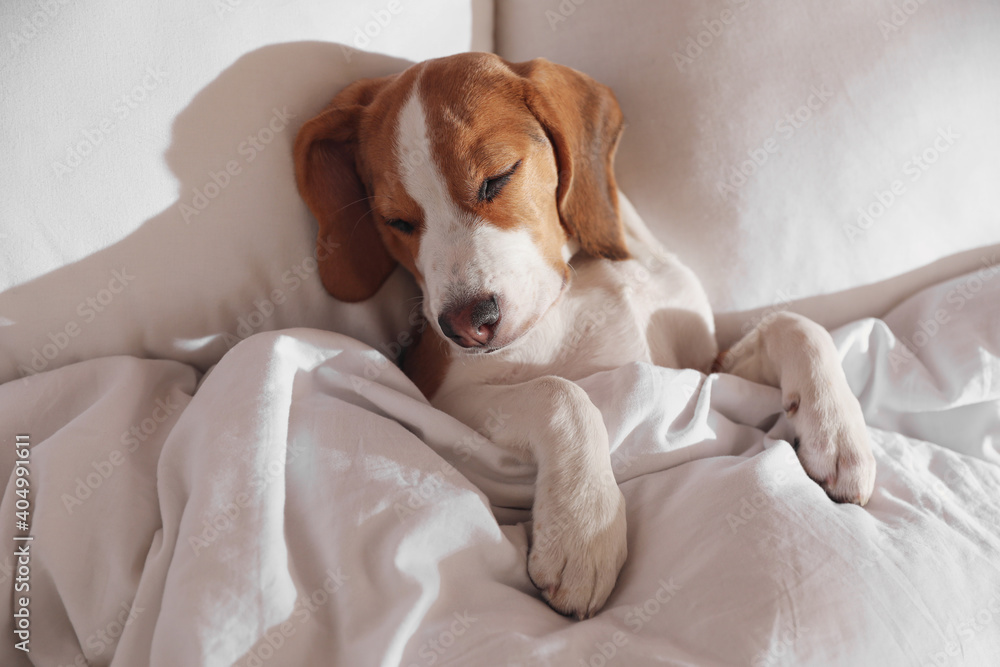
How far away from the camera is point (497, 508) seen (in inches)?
46.0

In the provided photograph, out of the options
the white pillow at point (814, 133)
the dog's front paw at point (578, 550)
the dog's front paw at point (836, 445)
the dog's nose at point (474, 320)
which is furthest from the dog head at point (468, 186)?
the dog's front paw at point (836, 445)

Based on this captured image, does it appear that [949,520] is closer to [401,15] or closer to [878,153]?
[878,153]

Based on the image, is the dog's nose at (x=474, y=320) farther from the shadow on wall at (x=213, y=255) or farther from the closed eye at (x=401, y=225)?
the shadow on wall at (x=213, y=255)

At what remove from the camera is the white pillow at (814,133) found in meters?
1.47

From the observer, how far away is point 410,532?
93cm

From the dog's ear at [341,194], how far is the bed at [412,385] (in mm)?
48

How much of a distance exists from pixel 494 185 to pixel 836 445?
0.83 metres

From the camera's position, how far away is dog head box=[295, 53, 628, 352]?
1240 millimetres

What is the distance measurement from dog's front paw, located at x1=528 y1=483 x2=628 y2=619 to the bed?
0.11 ft

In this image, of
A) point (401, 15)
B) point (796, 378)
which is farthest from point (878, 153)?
point (401, 15)

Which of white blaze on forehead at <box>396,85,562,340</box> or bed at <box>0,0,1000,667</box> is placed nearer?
bed at <box>0,0,1000,667</box>

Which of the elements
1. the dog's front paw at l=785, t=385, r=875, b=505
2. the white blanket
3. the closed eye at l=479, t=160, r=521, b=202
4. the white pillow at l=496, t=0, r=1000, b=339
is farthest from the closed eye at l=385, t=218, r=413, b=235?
the dog's front paw at l=785, t=385, r=875, b=505

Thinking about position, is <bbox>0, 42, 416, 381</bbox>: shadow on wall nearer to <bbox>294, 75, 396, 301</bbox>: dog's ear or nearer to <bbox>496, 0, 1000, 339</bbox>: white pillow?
<bbox>294, 75, 396, 301</bbox>: dog's ear

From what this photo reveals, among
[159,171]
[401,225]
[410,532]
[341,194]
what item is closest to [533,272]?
[401,225]
